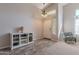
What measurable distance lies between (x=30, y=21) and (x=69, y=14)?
1596 millimetres

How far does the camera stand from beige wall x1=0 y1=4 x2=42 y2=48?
144 inches

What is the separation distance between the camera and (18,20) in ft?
12.2

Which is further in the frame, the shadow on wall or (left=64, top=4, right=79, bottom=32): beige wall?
(left=64, top=4, right=79, bottom=32): beige wall

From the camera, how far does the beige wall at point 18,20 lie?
3668mm

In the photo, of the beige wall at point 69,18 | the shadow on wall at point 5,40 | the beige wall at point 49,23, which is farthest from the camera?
the beige wall at point 69,18

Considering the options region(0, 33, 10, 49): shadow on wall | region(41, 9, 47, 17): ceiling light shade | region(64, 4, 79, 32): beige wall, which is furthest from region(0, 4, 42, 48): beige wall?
→ region(64, 4, 79, 32): beige wall

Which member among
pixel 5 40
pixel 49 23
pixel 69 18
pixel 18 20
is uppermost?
pixel 69 18

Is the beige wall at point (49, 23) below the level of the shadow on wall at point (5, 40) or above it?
above

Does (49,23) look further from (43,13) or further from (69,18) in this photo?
(69,18)

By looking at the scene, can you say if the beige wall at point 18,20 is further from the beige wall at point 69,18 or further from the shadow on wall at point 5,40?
the beige wall at point 69,18

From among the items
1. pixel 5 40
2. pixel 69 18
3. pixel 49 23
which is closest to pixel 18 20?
pixel 5 40

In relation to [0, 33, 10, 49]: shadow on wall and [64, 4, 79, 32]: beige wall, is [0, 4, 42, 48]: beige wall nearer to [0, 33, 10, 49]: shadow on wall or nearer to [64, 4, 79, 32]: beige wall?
[0, 33, 10, 49]: shadow on wall

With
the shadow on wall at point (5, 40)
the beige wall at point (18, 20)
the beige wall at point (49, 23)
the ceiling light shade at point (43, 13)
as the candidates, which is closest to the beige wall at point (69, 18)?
the beige wall at point (49, 23)

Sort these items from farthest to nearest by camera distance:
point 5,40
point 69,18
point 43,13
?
point 69,18 < point 5,40 < point 43,13
